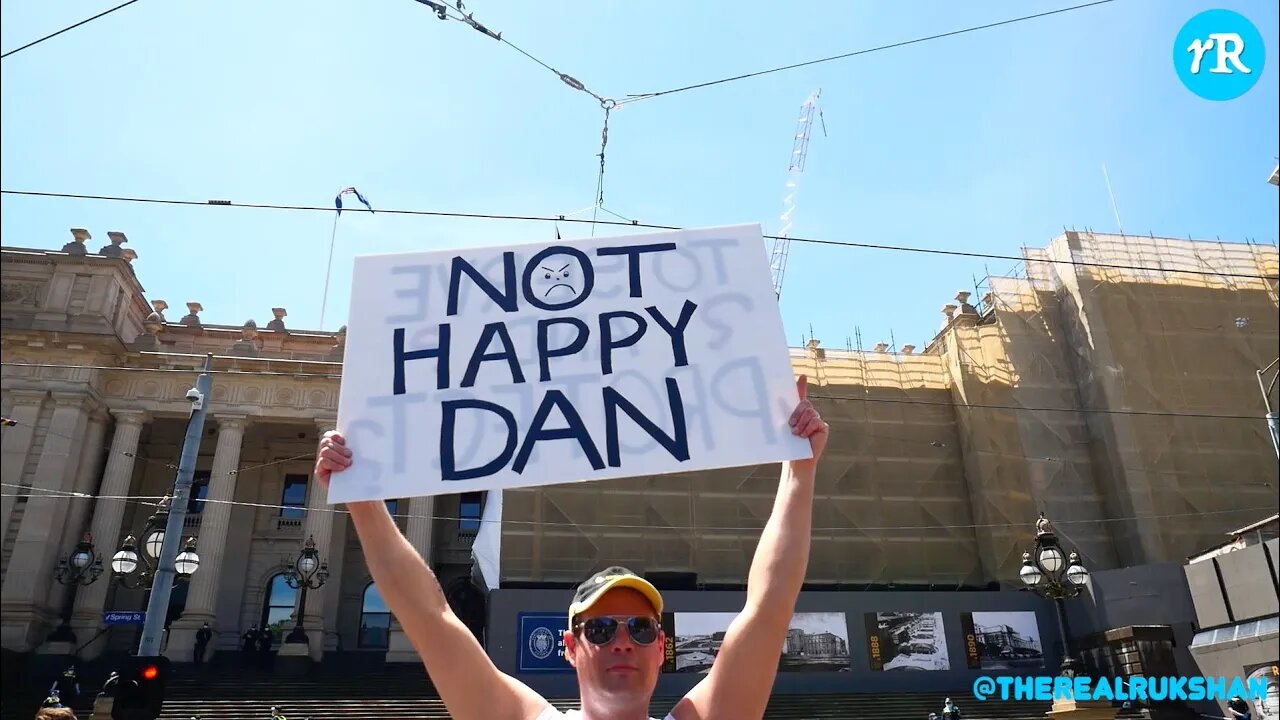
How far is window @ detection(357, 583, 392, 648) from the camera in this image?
99.7ft

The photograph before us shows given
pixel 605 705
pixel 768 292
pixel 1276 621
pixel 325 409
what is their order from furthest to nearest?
pixel 325 409 → pixel 1276 621 → pixel 768 292 → pixel 605 705

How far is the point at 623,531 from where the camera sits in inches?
1017

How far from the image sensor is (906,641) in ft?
78.1

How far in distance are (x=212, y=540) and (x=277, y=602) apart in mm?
5635

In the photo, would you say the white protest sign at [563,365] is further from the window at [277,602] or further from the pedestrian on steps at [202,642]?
the window at [277,602]

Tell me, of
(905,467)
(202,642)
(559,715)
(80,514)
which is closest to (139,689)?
(559,715)

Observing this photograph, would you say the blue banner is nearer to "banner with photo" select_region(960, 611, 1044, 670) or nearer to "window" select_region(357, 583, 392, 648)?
"window" select_region(357, 583, 392, 648)

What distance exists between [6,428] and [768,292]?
9.54 feet

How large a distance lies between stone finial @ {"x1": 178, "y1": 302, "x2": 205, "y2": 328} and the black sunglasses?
3240 centimetres

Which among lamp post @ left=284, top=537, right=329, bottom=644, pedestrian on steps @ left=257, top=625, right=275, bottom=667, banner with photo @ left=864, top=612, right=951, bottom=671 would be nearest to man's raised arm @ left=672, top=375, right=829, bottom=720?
lamp post @ left=284, top=537, right=329, bottom=644

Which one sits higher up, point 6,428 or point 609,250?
point 609,250

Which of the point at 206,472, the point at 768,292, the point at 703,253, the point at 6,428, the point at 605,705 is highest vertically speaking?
the point at 206,472

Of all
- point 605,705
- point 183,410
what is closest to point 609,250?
point 605,705

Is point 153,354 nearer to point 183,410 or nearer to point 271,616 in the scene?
point 183,410
